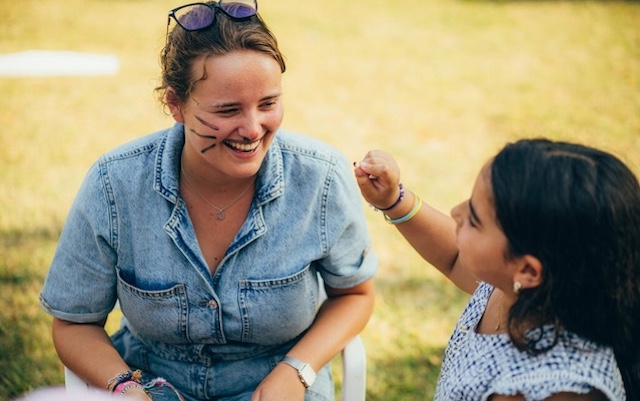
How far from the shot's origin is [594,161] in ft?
4.64

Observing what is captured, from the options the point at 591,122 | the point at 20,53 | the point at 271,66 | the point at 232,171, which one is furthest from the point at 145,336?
the point at 20,53

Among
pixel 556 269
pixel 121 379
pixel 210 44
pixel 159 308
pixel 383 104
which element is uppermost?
pixel 210 44

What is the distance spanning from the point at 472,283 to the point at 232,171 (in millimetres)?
760

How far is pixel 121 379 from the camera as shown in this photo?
1.86 m

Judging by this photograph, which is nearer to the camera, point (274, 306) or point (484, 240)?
point (484, 240)

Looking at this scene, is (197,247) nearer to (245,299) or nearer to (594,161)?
(245,299)

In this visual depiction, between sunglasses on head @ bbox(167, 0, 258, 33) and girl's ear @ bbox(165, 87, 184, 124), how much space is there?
19 cm

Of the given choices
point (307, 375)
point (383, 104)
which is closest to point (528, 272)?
point (307, 375)

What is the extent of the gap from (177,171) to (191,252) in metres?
0.23

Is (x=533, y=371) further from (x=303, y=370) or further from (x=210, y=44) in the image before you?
(x=210, y=44)

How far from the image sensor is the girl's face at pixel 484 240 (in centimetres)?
151

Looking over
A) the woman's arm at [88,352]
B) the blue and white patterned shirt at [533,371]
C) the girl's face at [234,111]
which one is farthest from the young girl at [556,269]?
the woman's arm at [88,352]

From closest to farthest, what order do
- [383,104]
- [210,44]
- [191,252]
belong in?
[210,44], [191,252], [383,104]

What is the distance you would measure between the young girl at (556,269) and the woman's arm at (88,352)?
939 mm
